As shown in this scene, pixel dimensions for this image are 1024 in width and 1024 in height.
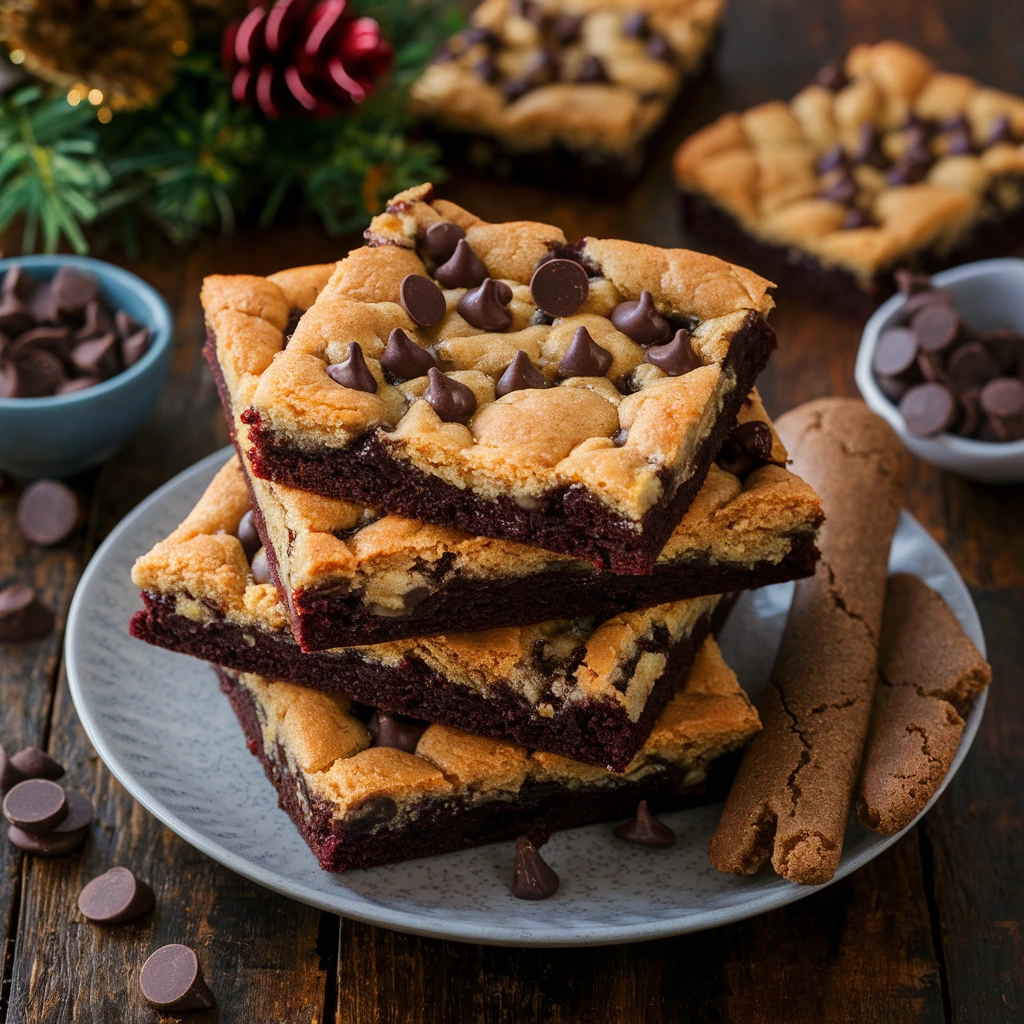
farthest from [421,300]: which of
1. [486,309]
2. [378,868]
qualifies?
[378,868]

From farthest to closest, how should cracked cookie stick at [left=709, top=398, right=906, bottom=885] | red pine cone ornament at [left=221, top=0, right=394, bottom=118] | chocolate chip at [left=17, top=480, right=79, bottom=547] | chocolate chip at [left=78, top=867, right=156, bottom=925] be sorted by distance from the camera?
1. red pine cone ornament at [left=221, top=0, right=394, bottom=118]
2. chocolate chip at [left=17, top=480, right=79, bottom=547]
3. chocolate chip at [left=78, top=867, right=156, bottom=925]
4. cracked cookie stick at [left=709, top=398, right=906, bottom=885]

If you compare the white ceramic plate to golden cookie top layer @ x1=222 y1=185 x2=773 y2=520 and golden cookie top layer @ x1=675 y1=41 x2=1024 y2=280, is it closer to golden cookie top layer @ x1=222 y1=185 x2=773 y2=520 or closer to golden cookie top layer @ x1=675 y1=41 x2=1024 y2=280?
golden cookie top layer @ x1=222 y1=185 x2=773 y2=520

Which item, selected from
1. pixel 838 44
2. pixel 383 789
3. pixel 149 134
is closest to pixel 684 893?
pixel 383 789

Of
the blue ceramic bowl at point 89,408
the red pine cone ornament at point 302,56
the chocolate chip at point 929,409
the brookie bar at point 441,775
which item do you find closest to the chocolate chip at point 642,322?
the brookie bar at point 441,775

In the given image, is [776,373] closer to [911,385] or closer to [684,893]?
[911,385]

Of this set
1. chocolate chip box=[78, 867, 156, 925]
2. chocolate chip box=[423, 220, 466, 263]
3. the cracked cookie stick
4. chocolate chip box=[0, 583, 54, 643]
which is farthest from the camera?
chocolate chip box=[0, 583, 54, 643]

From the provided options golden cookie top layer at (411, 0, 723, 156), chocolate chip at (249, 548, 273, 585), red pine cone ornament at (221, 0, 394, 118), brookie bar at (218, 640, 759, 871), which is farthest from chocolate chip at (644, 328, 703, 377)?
golden cookie top layer at (411, 0, 723, 156)

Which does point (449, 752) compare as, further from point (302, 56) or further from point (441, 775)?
point (302, 56)
